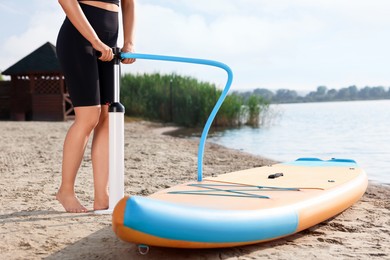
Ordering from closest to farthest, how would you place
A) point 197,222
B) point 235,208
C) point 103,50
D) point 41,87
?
point 197,222
point 235,208
point 103,50
point 41,87

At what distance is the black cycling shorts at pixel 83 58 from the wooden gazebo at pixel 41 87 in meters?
12.5

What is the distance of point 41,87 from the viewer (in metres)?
15.5

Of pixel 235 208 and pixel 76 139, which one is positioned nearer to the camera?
pixel 235 208

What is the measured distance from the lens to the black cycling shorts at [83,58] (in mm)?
2959

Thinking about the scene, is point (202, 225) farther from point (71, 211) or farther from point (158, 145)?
point (158, 145)

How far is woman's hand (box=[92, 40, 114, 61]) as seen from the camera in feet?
9.55

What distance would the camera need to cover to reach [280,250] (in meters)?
2.42

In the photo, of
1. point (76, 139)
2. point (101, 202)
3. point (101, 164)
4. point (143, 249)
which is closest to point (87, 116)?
point (76, 139)

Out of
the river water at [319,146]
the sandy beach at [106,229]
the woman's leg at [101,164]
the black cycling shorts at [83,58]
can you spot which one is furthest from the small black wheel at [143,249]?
the river water at [319,146]

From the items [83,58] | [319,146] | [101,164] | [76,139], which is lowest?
[319,146]

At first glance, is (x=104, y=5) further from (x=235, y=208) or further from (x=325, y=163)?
(x=325, y=163)

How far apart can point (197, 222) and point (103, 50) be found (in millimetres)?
1326

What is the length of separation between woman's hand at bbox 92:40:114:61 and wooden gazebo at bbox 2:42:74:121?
12565mm

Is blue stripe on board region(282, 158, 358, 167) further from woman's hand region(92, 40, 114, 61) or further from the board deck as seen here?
woman's hand region(92, 40, 114, 61)
